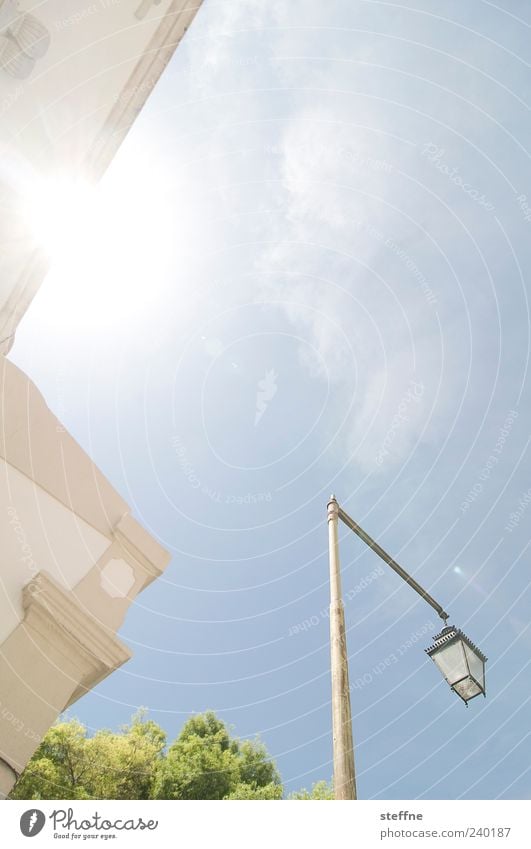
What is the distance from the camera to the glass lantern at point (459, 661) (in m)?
5.05

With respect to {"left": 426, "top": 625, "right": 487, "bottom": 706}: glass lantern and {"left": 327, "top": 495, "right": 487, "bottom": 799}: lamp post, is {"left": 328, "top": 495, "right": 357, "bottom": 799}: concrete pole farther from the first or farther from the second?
{"left": 426, "top": 625, "right": 487, "bottom": 706}: glass lantern

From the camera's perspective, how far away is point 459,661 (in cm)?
509

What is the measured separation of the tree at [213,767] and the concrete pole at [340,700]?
1895 cm

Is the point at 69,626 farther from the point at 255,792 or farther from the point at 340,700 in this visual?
the point at 255,792

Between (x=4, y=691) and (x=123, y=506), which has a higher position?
(x=123, y=506)
